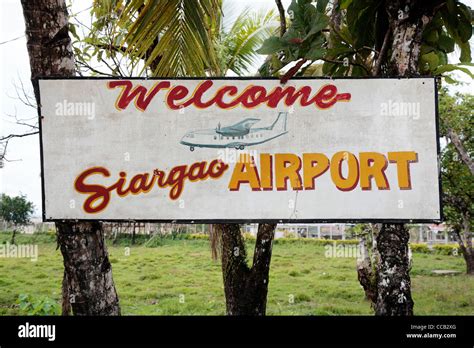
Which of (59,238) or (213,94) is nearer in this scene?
(213,94)

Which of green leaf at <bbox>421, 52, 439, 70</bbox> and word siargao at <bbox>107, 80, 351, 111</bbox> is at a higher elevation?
green leaf at <bbox>421, 52, 439, 70</bbox>

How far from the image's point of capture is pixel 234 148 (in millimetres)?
2715

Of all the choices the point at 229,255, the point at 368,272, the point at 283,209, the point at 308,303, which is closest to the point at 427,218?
the point at 283,209

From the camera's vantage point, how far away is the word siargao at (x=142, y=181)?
8.91 feet

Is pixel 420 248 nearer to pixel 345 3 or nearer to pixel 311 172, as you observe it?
pixel 345 3

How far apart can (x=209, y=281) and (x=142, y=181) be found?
257 inches

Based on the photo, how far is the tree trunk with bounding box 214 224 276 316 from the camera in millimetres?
5457

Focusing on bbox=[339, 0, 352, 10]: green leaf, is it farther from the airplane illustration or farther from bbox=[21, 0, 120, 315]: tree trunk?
bbox=[21, 0, 120, 315]: tree trunk

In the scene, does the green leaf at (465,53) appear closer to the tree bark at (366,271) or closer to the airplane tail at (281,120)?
the airplane tail at (281,120)

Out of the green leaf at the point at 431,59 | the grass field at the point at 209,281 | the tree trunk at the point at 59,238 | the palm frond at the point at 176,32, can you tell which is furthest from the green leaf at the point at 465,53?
the grass field at the point at 209,281

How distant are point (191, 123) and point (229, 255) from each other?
3147 millimetres

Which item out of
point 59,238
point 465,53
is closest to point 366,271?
point 465,53

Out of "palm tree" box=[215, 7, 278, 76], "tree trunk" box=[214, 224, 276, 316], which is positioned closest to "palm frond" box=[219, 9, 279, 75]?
"palm tree" box=[215, 7, 278, 76]

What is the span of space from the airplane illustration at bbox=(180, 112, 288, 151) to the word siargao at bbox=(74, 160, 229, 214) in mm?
106
